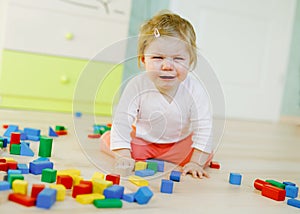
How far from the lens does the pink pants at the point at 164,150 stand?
117 centimetres

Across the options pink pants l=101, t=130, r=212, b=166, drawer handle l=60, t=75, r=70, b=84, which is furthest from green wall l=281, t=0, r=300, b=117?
pink pants l=101, t=130, r=212, b=166

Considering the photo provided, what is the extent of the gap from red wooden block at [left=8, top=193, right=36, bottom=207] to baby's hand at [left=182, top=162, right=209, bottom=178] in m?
0.46

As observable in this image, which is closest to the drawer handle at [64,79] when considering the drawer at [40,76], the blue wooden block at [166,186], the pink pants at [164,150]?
the drawer at [40,76]

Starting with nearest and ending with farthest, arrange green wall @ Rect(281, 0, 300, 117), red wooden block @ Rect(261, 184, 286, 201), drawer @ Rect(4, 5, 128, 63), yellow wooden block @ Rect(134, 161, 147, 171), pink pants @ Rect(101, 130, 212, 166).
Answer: red wooden block @ Rect(261, 184, 286, 201), yellow wooden block @ Rect(134, 161, 147, 171), pink pants @ Rect(101, 130, 212, 166), drawer @ Rect(4, 5, 128, 63), green wall @ Rect(281, 0, 300, 117)

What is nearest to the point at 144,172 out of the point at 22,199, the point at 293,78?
the point at 22,199

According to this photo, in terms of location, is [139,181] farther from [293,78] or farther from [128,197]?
[293,78]

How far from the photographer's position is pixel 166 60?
3.21 ft

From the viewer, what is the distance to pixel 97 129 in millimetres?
1571

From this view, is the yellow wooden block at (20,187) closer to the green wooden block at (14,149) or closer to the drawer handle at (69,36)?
the green wooden block at (14,149)

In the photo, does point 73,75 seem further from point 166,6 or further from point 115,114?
point 115,114

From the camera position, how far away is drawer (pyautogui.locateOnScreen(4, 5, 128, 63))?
2.02 m

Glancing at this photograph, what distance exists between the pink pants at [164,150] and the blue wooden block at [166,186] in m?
0.29

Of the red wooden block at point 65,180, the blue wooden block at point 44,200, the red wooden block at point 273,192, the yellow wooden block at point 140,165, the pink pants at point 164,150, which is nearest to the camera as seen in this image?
the blue wooden block at point 44,200

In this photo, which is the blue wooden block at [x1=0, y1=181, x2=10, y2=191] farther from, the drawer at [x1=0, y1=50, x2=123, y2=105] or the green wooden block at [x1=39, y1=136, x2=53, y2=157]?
the drawer at [x1=0, y1=50, x2=123, y2=105]
